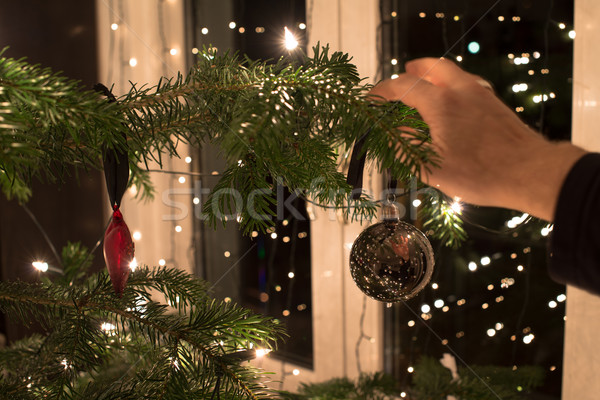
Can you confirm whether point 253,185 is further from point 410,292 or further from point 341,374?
point 341,374

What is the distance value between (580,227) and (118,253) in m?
0.43

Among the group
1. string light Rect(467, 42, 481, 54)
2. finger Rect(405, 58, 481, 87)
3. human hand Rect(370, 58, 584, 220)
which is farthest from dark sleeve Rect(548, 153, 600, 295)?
string light Rect(467, 42, 481, 54)

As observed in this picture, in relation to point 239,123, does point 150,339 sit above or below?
below

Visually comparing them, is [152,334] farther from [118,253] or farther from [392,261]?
[392,261]

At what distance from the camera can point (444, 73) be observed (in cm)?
46

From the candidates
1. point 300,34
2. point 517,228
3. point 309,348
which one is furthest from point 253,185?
point 309,348

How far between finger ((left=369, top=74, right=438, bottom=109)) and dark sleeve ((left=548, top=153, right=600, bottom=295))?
137 millimetres

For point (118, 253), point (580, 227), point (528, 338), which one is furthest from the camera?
point (528, 338)

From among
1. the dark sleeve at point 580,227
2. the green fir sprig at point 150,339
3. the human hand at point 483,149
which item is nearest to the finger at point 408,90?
the human hand at point 483,149

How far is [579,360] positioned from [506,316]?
0.52ft

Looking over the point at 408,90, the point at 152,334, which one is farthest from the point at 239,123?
the point at 152,334

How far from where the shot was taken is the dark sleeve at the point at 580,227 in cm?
36

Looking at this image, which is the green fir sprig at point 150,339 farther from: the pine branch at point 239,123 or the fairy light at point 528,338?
the fairy light at point 528,338

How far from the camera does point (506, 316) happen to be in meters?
1.04
